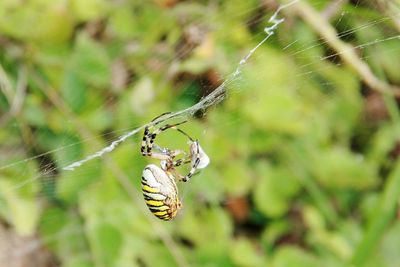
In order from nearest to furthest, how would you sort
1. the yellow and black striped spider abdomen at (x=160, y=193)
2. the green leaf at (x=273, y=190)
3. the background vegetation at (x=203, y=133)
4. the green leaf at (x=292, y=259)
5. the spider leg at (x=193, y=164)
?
the yellow and black striped spider abdomen at (x=160, y=193) < the spider leg at (x=193, y=164) < the background vegetation at (x=203, y=133) < the green leaf at (x=292, y=259) < the green leaf at (x=273, y=190)

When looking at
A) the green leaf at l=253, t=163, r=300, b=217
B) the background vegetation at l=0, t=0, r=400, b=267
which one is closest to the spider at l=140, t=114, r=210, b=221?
the background vegetation at l=0, t=0, r=400, b=267

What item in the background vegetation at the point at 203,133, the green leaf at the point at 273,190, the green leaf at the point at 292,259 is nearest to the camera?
the background vegetation at the point at 203,133

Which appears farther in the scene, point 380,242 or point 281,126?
point 281,126

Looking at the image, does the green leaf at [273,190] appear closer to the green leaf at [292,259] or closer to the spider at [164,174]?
the green leaf at [292,259]

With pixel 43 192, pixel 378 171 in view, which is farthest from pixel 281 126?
pixel 43 192

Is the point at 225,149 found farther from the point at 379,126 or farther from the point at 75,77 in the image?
the point at 379,126

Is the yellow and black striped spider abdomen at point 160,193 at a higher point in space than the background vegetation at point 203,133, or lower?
lower

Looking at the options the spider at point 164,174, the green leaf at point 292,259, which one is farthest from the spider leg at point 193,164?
the green leaf at point 292,259
